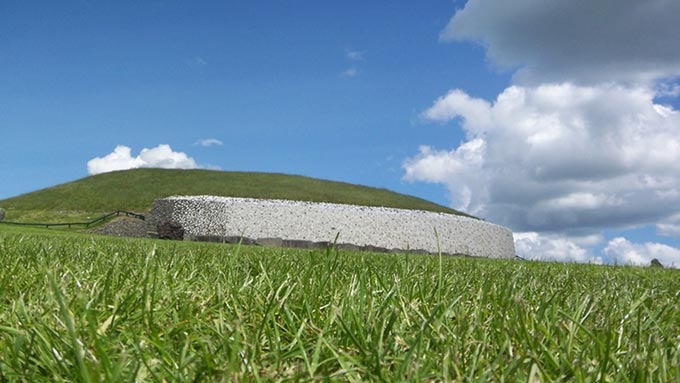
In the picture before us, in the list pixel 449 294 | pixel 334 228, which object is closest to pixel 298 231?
pixel 334 228

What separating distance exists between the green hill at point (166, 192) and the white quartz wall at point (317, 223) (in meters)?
8.23

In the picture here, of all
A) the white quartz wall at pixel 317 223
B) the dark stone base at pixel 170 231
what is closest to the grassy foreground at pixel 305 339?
the white quartz wall at pixel 317 223

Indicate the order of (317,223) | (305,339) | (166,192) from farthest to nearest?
(166,192) → (317,223) → (305,339)

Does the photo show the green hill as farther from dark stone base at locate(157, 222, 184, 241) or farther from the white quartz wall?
the white quartz wall

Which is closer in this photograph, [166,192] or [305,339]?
[305,339]

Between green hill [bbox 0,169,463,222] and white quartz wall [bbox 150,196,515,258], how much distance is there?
8228mm

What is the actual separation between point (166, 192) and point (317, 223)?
15.0 m

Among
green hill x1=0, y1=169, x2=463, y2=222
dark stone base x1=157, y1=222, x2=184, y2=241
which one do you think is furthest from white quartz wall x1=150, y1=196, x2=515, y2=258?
green hill x1=0, y1=169, x2=463, y2=222

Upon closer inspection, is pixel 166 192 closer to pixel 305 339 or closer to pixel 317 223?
pixel 317 223

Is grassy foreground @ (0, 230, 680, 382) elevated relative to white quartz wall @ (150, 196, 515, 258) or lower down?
lower down

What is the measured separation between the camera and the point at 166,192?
35719mm

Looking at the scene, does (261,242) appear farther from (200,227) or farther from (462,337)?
(462,337)

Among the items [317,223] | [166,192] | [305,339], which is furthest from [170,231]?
[305,339]

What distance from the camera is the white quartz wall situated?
78.5ft
